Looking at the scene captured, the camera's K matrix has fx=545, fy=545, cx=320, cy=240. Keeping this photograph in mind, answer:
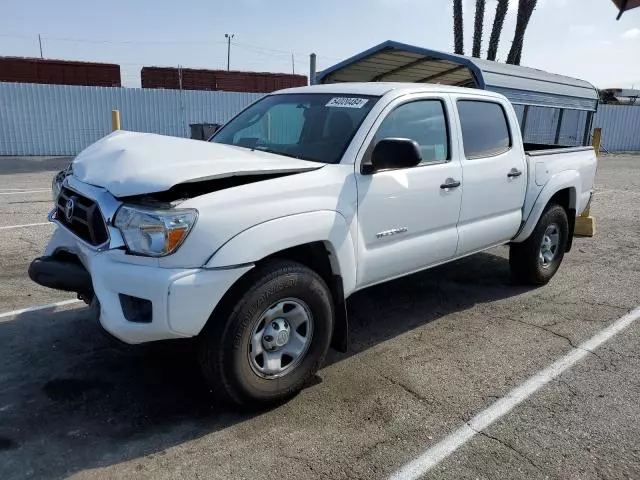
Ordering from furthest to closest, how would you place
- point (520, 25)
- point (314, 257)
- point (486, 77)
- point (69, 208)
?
point (520, 25)
point (486, 77)
point (314, 257)
point (69, 208)

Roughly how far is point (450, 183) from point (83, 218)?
8.73 feet

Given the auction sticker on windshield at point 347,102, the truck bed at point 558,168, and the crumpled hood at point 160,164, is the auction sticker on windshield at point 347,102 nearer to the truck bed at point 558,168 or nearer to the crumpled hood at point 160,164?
the crumpled hood at point 160,164

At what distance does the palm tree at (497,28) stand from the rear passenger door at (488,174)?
14868mm

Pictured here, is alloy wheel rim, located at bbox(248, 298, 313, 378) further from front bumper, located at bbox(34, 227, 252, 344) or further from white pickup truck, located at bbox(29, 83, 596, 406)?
front bumper, located at bbox(34, 227, 252, 344)

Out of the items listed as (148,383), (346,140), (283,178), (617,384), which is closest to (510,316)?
(617,384)

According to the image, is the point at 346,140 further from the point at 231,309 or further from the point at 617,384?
the point at 617,384

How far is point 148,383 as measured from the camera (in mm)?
3568

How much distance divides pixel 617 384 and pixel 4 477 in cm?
371

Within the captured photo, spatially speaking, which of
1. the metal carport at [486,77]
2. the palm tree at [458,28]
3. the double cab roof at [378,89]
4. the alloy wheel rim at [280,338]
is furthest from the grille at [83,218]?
the palm tree at [458,28]

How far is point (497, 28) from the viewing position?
1855cm

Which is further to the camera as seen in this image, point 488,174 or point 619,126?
point 619,126

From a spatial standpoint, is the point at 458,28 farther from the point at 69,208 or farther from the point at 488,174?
the point at 69,208

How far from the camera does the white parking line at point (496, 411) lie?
2.82 metres

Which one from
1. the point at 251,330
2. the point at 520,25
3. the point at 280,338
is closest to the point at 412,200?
the point at 280,338
